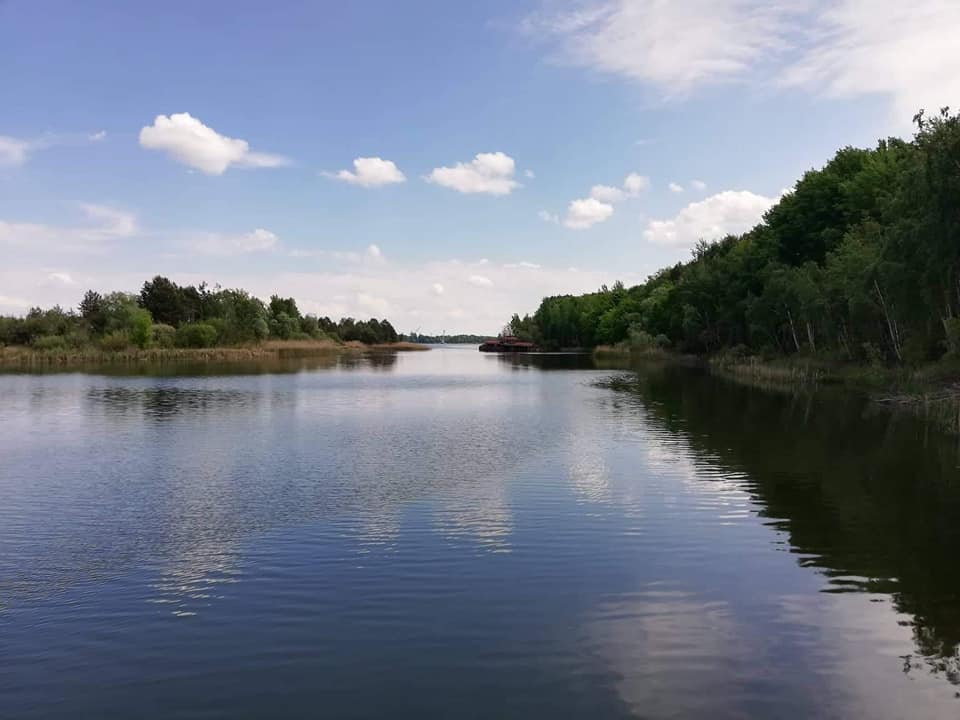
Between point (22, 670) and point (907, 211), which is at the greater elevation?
point (907, 211)

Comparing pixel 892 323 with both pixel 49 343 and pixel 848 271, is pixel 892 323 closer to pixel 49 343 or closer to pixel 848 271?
pixel 848 271

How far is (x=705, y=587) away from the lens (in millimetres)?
12633

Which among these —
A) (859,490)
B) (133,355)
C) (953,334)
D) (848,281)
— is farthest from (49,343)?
(859,490)

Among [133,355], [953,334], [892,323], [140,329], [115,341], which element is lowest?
[133,355]

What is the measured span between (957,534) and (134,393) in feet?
160

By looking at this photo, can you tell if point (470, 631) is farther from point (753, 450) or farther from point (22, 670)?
point (753, 450)

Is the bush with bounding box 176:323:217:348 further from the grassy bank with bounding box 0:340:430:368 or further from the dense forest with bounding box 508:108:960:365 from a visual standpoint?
the dense forest with bounding box 508:108:960:365

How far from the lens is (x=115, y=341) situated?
10219cm

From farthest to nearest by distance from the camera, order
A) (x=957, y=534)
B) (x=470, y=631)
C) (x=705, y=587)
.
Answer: (x=957, y=534)
(x=705, y=587)
(x=470, y=631)

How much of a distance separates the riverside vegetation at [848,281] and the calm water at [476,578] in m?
15.6

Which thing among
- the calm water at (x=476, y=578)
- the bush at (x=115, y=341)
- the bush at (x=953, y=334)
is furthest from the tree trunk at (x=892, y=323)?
the bush at (x=115, y=341)

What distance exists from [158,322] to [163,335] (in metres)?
16.3

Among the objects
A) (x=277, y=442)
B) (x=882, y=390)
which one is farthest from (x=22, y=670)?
(x=882, y=390)

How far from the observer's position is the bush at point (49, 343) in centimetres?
9656
